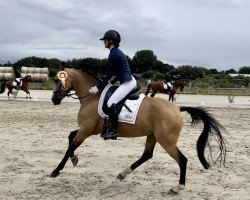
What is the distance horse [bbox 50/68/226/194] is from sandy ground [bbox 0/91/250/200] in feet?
0.94

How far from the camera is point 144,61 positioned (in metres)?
95.6

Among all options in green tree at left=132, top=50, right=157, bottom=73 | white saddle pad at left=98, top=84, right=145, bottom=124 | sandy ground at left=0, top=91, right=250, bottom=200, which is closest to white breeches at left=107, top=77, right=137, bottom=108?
white saddle pad at left=98, top=84, right=145, bottom=124

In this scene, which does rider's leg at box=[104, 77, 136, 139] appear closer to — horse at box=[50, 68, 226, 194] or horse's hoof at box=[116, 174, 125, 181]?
horse at box=[50, 68, 226, 194]

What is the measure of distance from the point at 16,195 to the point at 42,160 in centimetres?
201

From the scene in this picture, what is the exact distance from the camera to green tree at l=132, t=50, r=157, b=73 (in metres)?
94.6

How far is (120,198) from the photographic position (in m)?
5.04

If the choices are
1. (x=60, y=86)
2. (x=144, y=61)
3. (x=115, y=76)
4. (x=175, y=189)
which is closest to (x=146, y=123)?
(x=115, y=76)

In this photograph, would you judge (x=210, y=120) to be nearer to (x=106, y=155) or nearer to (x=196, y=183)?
(x=196, y=183)

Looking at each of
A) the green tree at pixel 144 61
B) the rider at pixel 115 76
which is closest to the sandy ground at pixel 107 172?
the rider at pixel 115 76

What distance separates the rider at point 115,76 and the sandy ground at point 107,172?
84cm

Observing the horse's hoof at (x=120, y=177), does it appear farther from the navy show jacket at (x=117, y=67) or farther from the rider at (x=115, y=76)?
the navy show jacket at (x=117, y=67)

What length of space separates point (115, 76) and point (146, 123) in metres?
0.88

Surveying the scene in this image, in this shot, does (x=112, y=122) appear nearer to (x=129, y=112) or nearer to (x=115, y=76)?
(x=129, y=112)

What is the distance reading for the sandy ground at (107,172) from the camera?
207 inches
